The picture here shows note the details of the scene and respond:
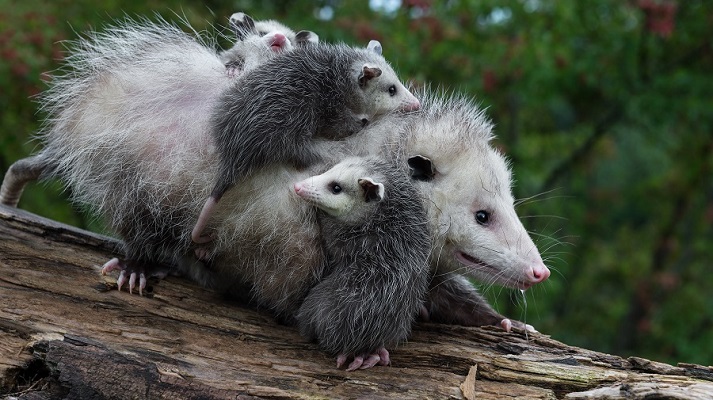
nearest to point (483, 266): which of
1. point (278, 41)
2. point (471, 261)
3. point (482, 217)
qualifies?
point (471, 261)

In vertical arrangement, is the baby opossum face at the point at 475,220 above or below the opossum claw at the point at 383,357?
above

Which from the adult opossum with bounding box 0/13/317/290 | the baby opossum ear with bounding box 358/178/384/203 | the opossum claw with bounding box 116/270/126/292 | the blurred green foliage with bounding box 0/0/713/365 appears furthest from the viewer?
the blurred green foliage with bounding box 0/0/713/365

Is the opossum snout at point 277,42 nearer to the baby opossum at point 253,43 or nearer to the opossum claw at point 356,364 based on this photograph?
the baby opossum at point 253,43

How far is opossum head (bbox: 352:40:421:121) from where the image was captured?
2.42 metres

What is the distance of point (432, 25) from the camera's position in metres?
4.78

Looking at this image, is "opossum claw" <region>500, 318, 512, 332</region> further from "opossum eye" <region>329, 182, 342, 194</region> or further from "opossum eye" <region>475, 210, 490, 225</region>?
"opossum eye" <region>329, 182, 342, 194</region>

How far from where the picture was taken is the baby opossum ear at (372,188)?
2084 mm

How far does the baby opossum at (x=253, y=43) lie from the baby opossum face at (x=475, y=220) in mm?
651

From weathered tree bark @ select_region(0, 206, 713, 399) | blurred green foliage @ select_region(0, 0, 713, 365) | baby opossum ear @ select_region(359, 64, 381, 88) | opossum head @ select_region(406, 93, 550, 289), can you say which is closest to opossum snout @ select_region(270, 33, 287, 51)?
baby opossum ear @ select_region(359, 64, 381, 88)

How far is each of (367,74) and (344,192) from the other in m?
0.48

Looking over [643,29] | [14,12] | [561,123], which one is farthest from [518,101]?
[14,12]

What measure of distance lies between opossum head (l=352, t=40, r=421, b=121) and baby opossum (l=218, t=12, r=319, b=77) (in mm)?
236

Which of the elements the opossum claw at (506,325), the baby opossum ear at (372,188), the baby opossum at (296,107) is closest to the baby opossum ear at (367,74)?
the baby opossum at (296,107)

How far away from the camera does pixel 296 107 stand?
87.8 inches
